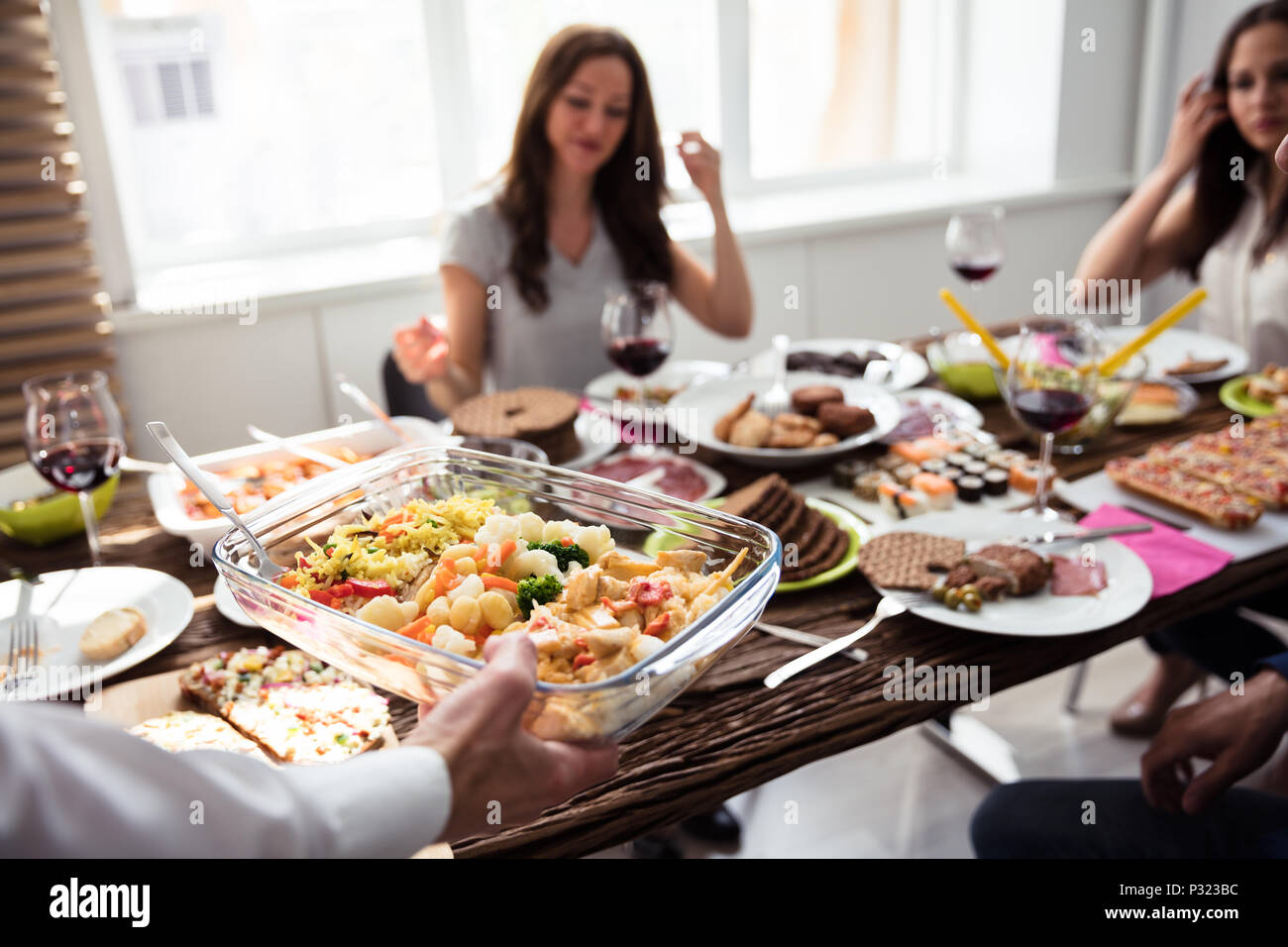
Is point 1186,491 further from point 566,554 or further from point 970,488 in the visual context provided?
point 566,554

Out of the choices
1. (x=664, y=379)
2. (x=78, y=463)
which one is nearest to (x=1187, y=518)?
(x=664, y=379)

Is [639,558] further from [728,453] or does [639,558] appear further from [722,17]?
[722,17]

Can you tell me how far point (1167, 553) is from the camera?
1384mm

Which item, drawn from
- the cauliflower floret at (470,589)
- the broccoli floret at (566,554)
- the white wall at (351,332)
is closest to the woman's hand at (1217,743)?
the broccoli floret at (566,554)

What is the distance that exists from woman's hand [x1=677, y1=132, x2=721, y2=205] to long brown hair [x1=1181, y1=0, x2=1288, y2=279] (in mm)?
1258

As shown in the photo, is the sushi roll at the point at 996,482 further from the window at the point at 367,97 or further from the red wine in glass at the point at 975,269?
the window at the point at 367,97

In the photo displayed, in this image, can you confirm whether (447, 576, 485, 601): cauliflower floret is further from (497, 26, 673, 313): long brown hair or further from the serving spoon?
(497, 26, 673, 313): long brown hair

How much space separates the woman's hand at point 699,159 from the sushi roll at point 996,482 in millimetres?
1184

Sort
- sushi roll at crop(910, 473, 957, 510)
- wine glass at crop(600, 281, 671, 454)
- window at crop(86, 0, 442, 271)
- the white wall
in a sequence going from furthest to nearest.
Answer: window at crop(86, 0, 442, 271) < the white wall < wine glass at crop(600, 281, 671, 454) < sushi roll at crop(910, 473, 957, 510)

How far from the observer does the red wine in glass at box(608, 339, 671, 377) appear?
1.87 m

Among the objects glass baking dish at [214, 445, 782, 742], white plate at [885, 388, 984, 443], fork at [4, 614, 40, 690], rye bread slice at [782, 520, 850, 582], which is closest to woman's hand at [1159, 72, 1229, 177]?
white plate at [885, 388, 984, 443]

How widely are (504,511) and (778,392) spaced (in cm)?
93

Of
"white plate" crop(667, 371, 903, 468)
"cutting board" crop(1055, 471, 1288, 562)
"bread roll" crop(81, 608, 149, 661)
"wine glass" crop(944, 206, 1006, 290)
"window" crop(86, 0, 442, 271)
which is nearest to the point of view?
"bread roll" crop(81, 608, 149, 661)
